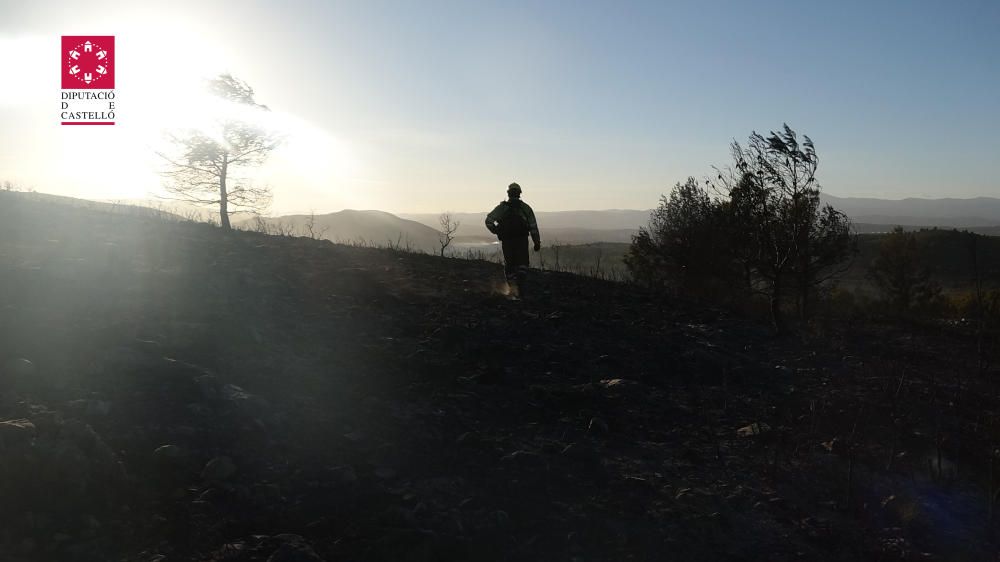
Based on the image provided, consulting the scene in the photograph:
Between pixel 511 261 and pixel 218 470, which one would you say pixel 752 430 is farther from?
pixel 511 261

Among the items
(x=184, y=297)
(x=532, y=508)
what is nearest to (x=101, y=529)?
(x=532, y=508)

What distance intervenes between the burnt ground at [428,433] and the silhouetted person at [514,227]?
6.88 ft

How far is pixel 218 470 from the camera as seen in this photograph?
3.75 metres

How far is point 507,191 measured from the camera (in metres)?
10.6

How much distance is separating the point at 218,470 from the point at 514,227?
295 inches

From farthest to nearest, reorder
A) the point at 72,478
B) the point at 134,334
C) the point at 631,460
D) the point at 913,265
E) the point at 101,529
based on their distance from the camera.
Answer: the point at 913,265, the point at 134,334, the point at 631,460, the point at 72,478, the point at 101,529

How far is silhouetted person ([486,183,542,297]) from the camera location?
34.6 ft

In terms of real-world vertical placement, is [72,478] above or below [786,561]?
above

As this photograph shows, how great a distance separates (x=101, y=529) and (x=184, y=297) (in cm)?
460

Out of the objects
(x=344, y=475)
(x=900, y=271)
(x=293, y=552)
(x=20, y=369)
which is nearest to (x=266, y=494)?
(x=344, y=475)

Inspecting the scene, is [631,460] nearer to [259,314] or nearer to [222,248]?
[259,314]

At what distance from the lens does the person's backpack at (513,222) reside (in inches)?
413

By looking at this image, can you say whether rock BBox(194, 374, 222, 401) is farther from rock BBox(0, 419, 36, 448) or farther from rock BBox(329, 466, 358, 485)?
rock BBox(329, 466, 358, 485)

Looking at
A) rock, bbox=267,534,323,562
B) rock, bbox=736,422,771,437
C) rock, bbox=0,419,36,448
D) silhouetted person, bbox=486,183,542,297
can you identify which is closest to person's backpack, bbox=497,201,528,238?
silhouetted person, bbox=486,183,542,297
